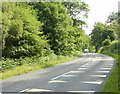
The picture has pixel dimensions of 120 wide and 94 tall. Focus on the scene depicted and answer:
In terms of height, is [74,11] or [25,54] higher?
[74,11]

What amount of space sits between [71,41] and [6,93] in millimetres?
32744

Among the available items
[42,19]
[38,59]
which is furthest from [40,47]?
[42,19]

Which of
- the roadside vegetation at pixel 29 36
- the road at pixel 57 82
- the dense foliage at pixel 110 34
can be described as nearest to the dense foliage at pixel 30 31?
the roadside vegetation at pixel 29 36

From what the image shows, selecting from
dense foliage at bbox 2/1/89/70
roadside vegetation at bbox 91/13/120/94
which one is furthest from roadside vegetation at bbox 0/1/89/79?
roadside vegetation at bbox 91/13/120/94

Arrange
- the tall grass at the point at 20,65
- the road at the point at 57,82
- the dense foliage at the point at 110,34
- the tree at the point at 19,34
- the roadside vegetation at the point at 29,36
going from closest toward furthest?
1. the road at the point at 57,82
2. the tall grass at the point at 20,65
3. the roadside vegetation at the point at 29,36
4. the tree at the point at 19,34
5. the dense foliage at the point at 110,34

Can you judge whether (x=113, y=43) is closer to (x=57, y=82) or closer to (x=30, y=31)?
(x=30, y=31)

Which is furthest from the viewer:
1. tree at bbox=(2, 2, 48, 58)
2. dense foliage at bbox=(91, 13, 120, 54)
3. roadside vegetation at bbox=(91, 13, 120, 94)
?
dense foliage at bbox=(91, 13, 120, 54)

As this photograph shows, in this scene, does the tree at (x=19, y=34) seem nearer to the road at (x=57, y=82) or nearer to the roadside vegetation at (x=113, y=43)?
the road at (x=57, y=82)

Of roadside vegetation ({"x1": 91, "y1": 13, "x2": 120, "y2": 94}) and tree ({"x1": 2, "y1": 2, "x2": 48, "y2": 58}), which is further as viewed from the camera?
tree ({"x1": 2, "y1": 2, "x2": 48, "y2": 58})

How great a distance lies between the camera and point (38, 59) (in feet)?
90.3

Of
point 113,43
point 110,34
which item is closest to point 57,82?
point 113,43

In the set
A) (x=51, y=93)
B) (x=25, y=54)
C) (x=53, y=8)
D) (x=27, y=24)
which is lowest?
(x=51, y=93)

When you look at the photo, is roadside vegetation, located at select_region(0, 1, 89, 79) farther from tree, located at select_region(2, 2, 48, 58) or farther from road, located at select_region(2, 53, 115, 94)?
road, located at select_region(2, 53, 115, 94)

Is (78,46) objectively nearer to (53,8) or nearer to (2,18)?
(53,8)
